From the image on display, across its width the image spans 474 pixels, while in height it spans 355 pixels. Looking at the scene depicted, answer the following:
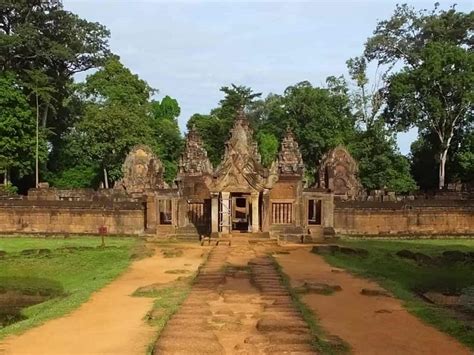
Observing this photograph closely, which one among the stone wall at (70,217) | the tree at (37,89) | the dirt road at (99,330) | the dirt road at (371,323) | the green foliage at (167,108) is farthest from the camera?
the green foliage at (167,108)

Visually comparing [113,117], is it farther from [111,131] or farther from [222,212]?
[222,212]

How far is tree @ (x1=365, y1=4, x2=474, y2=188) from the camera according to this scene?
146 feet

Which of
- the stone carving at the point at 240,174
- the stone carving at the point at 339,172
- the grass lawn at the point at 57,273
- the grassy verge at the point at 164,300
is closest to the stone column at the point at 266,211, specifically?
the stone carving at the point at 240,174

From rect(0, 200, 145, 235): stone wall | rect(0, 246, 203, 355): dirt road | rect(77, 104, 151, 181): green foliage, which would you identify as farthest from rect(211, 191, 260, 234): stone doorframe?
rect(77, 104, 151, 181): green foliage

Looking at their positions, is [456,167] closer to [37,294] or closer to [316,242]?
[316,242]

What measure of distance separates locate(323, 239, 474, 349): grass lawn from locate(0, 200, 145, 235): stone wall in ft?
37.1

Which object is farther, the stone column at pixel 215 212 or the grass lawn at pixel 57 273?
the stone column at pixel 215 212

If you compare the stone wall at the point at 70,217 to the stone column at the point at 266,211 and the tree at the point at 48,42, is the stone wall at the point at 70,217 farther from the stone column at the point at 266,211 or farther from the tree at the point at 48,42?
the tree at the point at 48,42

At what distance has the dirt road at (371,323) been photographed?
10.3m

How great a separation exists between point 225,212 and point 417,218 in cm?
1106

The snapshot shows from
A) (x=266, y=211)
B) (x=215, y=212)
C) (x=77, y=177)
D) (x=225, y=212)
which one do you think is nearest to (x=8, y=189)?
(x=77, y=177)

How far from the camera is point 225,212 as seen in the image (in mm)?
29219

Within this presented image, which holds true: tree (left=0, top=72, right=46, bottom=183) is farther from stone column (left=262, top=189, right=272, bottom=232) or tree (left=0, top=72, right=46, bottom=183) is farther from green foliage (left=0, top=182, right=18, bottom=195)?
stone column (left=262, top=189, right=272, bottom=232)

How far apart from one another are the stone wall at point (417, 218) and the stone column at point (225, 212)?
723 cm
